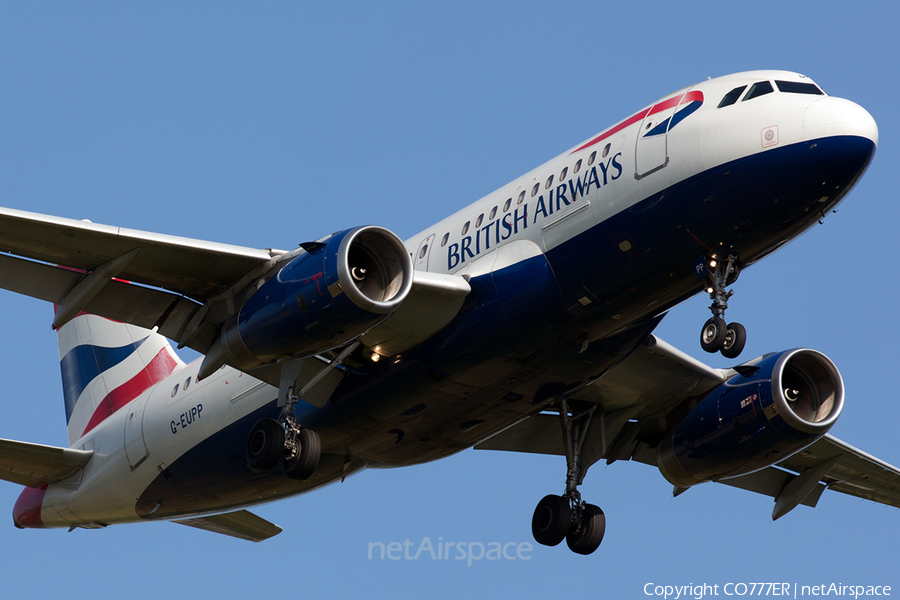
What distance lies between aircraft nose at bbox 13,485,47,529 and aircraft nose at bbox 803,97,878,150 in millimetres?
17968

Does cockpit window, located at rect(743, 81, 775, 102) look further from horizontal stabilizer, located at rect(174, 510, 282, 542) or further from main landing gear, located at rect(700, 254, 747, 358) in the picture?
horizontal stabilizer, located at rect(174, 510, 282, 542)

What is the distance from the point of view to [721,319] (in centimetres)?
1797

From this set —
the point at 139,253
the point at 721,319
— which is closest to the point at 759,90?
the point at 721,319

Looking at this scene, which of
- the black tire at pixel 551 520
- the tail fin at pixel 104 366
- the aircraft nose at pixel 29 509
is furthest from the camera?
the tail fin at pixel 104 366

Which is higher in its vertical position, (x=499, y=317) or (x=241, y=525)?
(x=499, y=317)

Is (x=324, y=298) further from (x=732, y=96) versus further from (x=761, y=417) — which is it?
(x=761, y=417)

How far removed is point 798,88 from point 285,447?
1006cm

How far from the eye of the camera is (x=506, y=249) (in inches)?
768

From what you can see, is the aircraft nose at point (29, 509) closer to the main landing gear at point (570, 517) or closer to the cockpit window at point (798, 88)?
the main landing gear at point (570, 517)

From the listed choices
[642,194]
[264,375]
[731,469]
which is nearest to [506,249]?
[642,194]

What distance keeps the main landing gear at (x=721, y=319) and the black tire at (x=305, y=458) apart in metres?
6.79

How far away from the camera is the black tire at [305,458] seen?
65.6 feet

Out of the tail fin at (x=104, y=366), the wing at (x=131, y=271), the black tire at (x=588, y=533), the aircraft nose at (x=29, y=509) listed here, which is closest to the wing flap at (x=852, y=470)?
the black tire at (x=588, y=533)

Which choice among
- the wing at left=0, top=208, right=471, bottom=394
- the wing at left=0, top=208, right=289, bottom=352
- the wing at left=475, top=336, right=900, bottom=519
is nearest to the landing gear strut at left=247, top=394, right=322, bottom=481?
the wing at left=0, top=208, right=471, bottom=394
